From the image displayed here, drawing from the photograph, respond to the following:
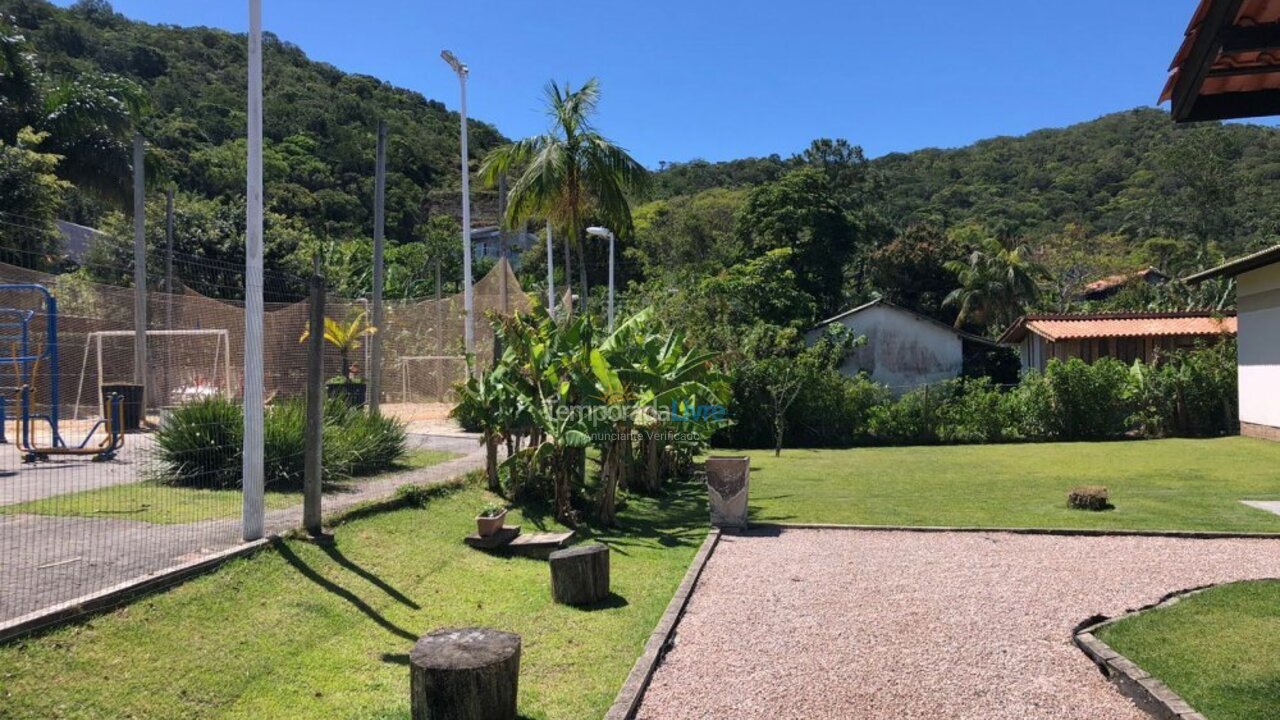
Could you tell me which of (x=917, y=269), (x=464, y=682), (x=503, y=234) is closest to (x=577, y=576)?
(x=464, y=682)

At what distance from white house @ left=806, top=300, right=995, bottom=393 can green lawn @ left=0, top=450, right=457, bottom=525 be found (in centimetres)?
2891

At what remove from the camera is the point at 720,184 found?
7412cm

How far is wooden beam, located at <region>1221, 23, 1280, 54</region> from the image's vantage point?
3195mm

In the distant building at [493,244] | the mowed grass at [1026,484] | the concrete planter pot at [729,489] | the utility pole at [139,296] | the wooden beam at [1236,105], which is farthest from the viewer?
the distant building at [493,244]

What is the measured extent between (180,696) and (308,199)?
46836 millimetres

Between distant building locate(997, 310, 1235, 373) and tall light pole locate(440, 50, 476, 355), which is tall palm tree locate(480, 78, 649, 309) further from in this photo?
distant building locate(997, 310, 1235, 373)

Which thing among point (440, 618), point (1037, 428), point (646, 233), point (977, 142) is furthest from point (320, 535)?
point (977, 142)

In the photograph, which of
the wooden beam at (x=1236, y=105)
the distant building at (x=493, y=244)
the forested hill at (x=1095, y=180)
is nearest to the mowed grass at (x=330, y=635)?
the wooden beam at (x=1236, y=105)

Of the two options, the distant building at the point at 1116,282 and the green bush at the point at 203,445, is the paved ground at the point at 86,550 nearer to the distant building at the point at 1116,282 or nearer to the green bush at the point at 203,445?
the green bush at the point at 203,445

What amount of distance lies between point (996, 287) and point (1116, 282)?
27.1 ft

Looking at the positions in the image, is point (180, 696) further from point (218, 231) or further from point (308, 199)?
point (308, 199)

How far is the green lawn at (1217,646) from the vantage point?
179 inches

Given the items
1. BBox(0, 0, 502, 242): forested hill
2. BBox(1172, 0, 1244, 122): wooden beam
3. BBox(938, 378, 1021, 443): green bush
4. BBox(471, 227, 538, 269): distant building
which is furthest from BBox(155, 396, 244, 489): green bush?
BBox(471, 227, 538, 269): distant building

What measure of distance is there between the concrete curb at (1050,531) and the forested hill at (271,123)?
129ft
